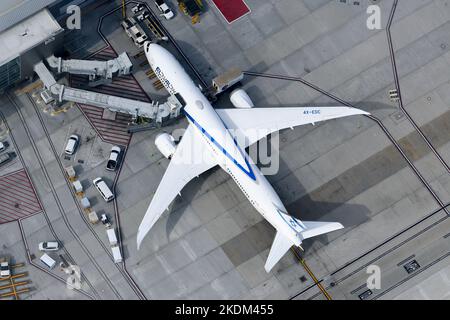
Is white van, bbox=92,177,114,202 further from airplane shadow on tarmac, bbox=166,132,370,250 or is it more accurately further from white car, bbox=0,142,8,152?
white car, bbox=0,142,8,152

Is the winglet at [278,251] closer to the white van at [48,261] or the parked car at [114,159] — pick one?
the parked car at [114,159]

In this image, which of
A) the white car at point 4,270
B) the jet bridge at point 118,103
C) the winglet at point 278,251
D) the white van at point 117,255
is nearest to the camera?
the winglet at point 278,251

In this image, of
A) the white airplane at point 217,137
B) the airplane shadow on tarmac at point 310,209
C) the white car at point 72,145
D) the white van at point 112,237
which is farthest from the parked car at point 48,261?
the airplane shadow on tarmac at point 310,209

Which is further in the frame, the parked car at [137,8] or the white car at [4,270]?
the parked car at [137,8]

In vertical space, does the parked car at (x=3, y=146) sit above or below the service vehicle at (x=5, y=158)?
above

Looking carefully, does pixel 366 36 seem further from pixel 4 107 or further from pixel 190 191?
pixel 4 107

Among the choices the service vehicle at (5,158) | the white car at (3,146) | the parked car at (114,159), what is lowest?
A: the parked car at (114,159)

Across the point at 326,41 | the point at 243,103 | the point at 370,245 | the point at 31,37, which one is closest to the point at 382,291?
the point at 370,245
